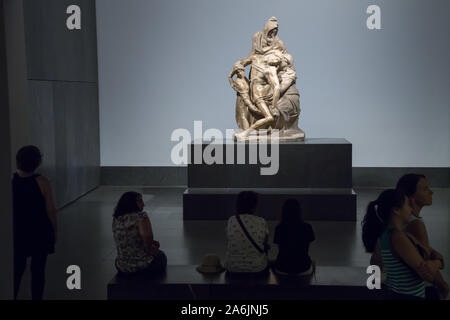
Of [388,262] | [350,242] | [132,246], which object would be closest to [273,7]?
Answer: [350,242]

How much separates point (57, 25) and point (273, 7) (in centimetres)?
415

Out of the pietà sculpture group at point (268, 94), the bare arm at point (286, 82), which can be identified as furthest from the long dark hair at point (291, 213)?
the bare arm at point (286, 82)

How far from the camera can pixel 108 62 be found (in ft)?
38.4

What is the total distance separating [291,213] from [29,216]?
6.63 feet

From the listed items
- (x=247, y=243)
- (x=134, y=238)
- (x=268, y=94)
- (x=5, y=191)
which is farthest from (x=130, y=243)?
(x=268, y=94)

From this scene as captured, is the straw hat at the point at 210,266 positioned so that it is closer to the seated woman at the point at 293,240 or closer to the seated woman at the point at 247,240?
the seated woman at the point at 247,240

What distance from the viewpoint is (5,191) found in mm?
3094

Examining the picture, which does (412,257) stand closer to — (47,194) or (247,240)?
(247,240)

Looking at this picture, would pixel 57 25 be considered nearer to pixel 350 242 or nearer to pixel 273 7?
pixel 273 7

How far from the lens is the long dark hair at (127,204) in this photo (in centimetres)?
461

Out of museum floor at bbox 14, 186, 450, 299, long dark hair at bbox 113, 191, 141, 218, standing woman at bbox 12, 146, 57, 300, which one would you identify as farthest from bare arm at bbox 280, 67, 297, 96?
standing woman at bbox 12, 146, 57, 300

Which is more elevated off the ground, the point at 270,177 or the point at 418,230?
the point at 418,230

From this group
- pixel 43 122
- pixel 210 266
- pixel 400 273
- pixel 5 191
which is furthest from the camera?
pixel 43 122

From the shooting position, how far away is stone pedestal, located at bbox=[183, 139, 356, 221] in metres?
8.46
